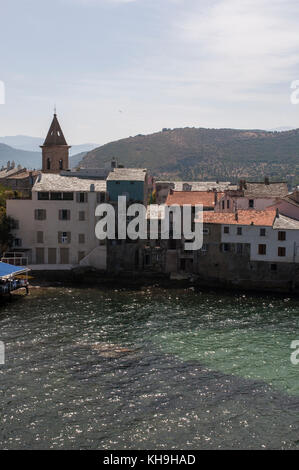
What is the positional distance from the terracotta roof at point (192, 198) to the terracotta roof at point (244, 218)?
52.7 ft

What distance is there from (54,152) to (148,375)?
74.6 metres

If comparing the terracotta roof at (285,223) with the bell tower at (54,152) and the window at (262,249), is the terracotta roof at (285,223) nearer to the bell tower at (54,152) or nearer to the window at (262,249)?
the window at (262,249)

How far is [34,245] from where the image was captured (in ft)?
260

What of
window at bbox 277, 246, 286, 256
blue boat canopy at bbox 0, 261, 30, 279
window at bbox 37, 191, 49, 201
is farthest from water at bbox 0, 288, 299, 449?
window at bbox 37, 191, 49, 201

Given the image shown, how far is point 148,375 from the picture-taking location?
134 feet

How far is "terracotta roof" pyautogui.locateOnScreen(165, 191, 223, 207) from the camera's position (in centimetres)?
9381

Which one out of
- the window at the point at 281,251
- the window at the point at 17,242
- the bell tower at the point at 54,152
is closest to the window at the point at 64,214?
the window at the point at 17,242

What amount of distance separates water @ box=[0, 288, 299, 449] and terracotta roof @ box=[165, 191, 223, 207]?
33362 millimetres

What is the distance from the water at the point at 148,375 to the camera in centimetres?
3188

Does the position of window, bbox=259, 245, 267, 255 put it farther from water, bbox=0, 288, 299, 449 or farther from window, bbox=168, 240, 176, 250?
window, bbox=168, 240, 176, 250

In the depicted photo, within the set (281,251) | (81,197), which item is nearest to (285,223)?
(281,251)

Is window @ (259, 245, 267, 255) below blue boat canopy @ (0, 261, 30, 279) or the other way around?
the other way around
